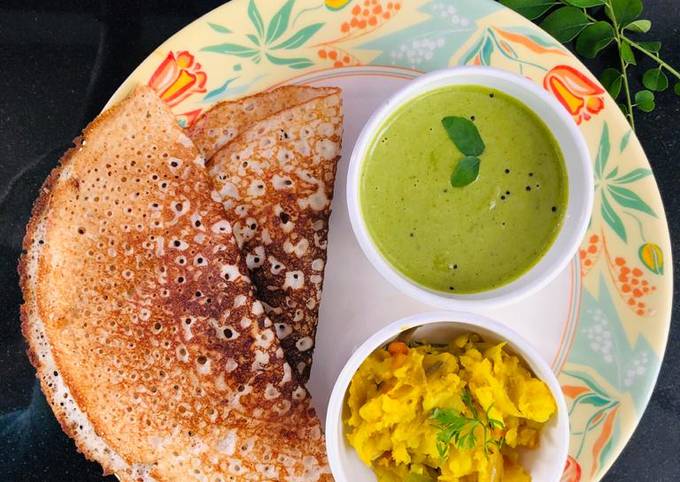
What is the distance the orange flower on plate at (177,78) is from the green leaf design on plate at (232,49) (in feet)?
0.23

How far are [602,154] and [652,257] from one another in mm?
376

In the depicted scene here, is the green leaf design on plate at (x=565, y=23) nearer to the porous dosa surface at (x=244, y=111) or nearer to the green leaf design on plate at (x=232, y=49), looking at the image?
the porous dosa surface at (x=244, y=111)

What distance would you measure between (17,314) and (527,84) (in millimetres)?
2023

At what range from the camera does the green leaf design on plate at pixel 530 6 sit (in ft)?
8.21

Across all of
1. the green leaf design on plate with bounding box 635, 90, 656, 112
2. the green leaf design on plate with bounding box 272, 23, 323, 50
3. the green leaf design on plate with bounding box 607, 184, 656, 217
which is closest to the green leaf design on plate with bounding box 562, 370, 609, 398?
the green leaf design on plate with bounding box 607, 184, 656, 217

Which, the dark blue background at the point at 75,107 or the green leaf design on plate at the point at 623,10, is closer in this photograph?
the green leaf design on plate at the point at 623,10

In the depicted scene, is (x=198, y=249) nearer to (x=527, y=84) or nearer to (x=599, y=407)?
(x=527, y=84)

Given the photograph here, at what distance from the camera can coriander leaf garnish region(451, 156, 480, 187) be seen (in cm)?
209

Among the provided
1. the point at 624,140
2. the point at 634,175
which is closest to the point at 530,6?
the point at 624,140

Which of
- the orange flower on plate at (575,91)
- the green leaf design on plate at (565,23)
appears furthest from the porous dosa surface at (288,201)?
the green leaf design on plate at (565,23)

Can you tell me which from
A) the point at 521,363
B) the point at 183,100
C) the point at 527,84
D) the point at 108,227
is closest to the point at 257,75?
the point at 183,100

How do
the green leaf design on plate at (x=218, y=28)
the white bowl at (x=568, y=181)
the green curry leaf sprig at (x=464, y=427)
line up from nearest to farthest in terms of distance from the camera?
the green curry leaf sprig at (x=464, y=427) → the white bowl at (x=568, y=181) → the green leaf design on plate at (x=218, y=28)

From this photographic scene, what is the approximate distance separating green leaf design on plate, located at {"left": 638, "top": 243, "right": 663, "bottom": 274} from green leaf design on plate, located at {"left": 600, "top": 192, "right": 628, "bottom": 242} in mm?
68

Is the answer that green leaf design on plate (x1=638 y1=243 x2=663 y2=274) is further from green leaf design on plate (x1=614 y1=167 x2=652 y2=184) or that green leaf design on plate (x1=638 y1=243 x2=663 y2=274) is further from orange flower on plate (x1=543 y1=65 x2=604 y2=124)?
orange flower on plate (x1=543 y1=65 x2=604 y2=124)
